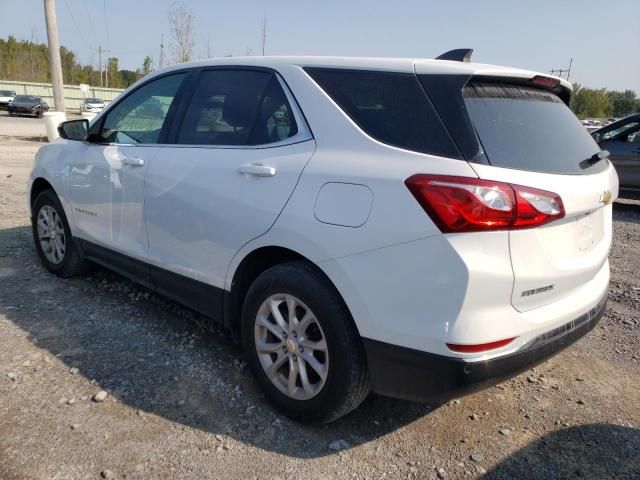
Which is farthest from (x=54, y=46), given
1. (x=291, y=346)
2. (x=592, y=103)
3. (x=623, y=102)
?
(x=623, y=102)

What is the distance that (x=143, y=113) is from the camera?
367cm

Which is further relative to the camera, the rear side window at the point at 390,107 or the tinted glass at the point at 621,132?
the tinted glass at the point at 621,132

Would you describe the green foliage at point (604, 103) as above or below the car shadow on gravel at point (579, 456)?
above

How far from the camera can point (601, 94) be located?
6538 centimetres

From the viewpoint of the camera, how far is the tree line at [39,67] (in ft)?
226

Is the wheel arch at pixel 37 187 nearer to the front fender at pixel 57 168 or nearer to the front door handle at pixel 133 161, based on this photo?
the front fender at pixel 57 168

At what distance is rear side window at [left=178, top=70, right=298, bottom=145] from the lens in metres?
2.71

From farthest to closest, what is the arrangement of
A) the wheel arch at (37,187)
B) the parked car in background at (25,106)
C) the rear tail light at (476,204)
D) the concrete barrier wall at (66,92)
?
the concrete barrier wall at (66,92), the parked car in background at (25,106), the wheel arch at (37,187), the rear tail light at (476,204)

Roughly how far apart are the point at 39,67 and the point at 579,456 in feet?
276

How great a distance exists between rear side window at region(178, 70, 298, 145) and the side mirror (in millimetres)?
1285

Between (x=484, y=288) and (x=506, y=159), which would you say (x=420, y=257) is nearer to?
(x=484, y=288)

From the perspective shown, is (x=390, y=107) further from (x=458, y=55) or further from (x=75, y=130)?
(x=75, y=130)

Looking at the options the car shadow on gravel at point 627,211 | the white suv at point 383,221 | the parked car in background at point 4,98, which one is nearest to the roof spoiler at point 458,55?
the white suv at point 383,221

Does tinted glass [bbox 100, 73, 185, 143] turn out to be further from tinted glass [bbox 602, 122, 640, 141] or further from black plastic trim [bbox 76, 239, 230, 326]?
tinted glass [bbox 602, 122, 640, 141]
